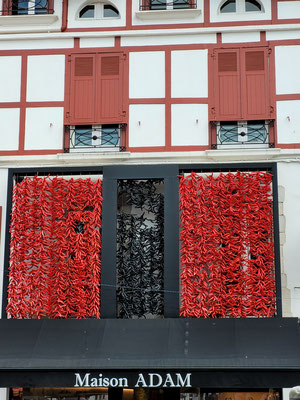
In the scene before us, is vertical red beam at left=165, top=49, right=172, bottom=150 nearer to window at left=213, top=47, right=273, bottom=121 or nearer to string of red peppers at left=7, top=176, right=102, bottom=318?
window at left=213, top=47, right=273, bottom=121

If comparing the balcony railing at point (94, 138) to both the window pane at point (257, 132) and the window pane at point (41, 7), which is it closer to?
the window pane at point (257, 132)

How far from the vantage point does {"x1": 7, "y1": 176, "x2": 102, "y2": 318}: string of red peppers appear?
1438 cm

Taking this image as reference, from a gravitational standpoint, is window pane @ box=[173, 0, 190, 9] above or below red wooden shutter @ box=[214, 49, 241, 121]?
above

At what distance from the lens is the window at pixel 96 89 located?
15398mm

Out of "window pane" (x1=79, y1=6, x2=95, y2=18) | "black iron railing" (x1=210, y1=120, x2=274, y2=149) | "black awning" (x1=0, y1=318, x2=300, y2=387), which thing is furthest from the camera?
"window pane" (x1=79, y1=6, x2=95, y2=18)

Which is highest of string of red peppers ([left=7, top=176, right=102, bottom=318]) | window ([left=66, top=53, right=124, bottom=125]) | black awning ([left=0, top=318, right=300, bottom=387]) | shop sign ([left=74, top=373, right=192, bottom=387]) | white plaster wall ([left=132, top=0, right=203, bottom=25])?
white plaster wall ([left=132, top=0, right=203, bottom=25])

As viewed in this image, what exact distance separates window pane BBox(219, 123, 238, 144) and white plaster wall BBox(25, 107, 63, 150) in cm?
340

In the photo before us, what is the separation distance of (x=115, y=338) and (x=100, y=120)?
4636 millimetres

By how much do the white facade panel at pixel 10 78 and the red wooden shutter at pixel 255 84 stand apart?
15.9 ft

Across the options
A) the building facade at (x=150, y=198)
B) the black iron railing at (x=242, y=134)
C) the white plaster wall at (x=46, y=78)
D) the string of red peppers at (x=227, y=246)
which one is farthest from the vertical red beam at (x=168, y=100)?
the white plaster wall at (x=46, y=78)

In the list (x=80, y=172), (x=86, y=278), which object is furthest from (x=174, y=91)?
(x=86, y=278)

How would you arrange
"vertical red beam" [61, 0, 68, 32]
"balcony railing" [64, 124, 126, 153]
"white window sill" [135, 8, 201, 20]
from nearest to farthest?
"balcony railing" [64, 124, 126, 153] → "white window sill" [135, 8, 201, 20] → "vertical red beam" [61, 0, 68, 32]

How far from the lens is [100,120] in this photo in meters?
15.4

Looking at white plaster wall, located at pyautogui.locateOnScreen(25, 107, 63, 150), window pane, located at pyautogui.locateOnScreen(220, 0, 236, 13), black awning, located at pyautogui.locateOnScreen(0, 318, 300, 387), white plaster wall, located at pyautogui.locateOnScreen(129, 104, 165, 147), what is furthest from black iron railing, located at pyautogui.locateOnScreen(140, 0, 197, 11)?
black awning, located at pyautogui.locateOnScreen(0, 318, 300, 387)
